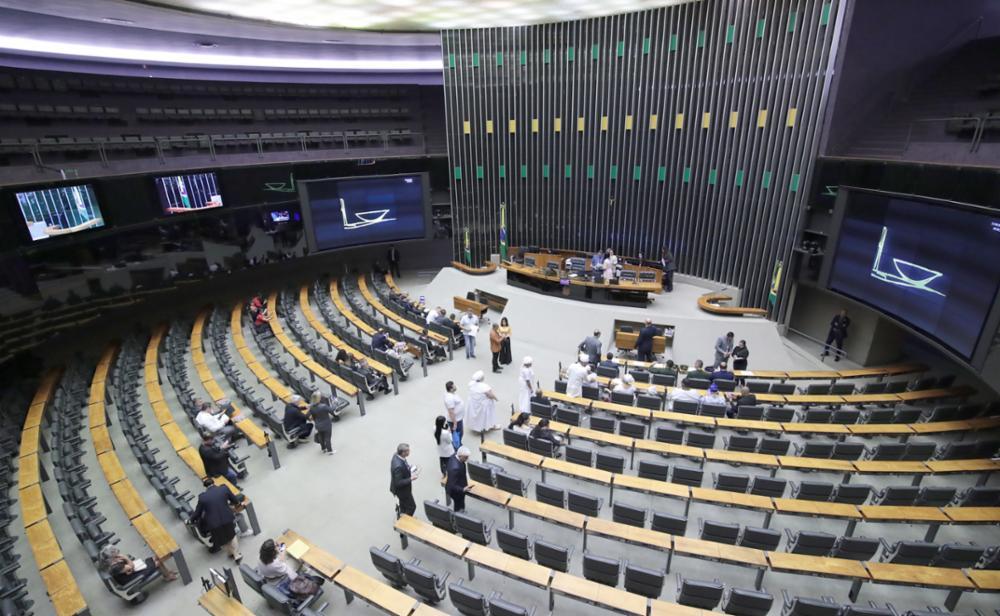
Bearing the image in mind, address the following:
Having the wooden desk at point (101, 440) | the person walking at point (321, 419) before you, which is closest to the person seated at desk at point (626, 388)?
the person walking at point (321, 419)

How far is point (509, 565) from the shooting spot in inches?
210

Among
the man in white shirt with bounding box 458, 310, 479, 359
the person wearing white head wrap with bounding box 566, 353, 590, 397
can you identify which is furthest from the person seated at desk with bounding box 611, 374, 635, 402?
the man in white shirt with bounding box 458, 310, 479, 359

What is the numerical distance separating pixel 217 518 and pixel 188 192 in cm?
1048

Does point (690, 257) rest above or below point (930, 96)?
below

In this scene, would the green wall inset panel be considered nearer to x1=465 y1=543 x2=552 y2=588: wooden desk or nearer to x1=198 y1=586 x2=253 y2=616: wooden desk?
x1=465 y1=543 x2=552 y2=588: wooden desk

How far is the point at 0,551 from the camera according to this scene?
5637mm

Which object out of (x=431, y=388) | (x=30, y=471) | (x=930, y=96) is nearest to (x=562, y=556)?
(x=431, y=388)

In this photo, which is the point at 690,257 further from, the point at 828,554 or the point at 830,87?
the point at 828,554

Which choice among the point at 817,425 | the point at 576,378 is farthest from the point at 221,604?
the point at 817,425

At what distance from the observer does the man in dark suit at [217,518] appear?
19.0ft

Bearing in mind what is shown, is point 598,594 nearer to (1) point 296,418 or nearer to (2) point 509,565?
(2) point 509,565

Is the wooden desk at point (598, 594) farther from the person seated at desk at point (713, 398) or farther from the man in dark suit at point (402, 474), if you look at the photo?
the person seated at desk at point (713, 398)

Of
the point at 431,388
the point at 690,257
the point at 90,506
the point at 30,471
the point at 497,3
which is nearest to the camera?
the point at 90,506

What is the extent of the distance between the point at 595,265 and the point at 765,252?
15.5 ft
